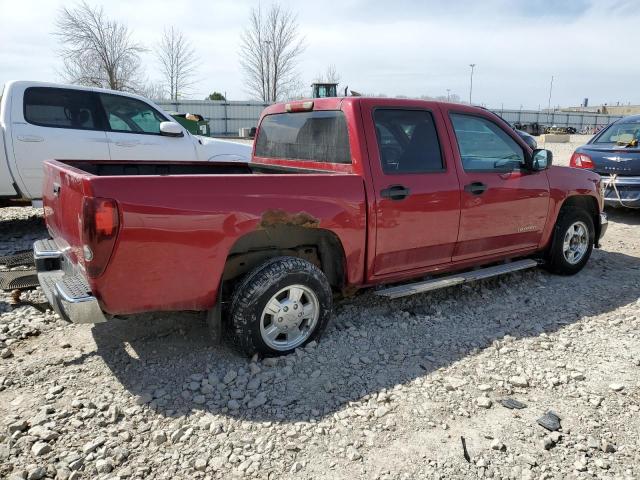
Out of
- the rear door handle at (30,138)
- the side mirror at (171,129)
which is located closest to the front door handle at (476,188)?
the side mirror at (171,129)

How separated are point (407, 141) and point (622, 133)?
6660mm

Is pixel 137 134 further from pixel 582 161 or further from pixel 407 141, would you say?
pixel 582 161

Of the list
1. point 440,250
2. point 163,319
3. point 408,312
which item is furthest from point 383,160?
point 163,319

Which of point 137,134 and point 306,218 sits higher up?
point 137,134

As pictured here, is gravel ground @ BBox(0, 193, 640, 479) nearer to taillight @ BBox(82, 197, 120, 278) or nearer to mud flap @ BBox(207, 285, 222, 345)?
mud flap @ BBox(207, 285, 222, 345)

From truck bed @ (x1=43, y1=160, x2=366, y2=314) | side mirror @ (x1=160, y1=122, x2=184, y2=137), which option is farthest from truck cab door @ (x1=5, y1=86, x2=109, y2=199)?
truck bed @ (x1=43, y1=160, x2=366, y2=314)

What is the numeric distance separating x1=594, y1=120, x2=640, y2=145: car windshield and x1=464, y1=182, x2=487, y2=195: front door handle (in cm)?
564

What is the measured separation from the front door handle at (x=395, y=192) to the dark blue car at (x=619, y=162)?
578cm

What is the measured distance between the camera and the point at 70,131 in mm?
6328

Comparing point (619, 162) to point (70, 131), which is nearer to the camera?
point (70, 131)

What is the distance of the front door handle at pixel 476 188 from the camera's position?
161 inches

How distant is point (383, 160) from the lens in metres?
3.69

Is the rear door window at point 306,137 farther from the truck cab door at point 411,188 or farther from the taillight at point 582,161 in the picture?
the taillight at point 582,161

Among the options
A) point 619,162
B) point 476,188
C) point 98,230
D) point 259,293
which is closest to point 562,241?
point 476,188
